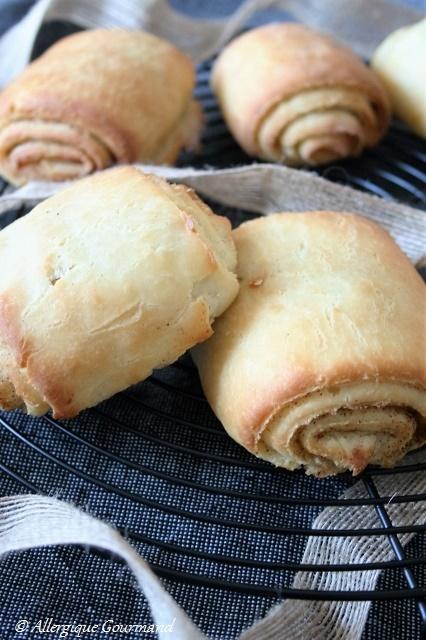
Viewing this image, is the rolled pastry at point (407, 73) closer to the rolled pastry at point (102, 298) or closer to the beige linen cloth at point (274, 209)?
the beige linen cloth at point (274, 209)

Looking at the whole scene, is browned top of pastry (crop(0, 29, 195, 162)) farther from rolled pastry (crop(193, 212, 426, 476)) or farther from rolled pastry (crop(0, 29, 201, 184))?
rolled pastry (crop(193, 212, 426, 476))

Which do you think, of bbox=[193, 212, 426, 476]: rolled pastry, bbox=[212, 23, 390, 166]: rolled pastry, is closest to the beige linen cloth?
bbox=[193, 212, 426, 476]: rolled pastry

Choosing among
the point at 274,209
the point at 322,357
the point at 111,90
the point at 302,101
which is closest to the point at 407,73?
the point at 302,101

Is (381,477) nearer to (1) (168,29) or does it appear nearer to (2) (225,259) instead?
(2) (225,259)

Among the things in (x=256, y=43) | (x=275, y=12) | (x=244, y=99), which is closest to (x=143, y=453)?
(x=244, y=99)

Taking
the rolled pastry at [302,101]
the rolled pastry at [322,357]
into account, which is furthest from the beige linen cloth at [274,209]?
the rolled pastry at [302,101]
